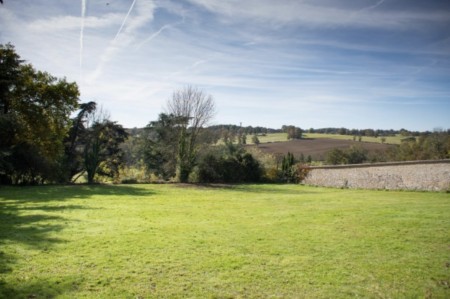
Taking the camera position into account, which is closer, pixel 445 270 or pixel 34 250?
pixel 445 270

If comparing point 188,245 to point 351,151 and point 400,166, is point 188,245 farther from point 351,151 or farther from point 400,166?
point 351,151

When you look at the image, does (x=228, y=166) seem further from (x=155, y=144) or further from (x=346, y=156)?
(x=346, y=156)

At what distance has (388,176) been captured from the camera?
2491 centimetres

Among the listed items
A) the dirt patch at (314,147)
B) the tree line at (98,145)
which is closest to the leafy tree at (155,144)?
the tree line at (98,145)

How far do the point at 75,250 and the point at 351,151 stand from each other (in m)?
50.7

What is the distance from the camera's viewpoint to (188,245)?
7.76 metres

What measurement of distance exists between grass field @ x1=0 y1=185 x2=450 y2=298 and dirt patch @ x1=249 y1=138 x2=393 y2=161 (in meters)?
37.4

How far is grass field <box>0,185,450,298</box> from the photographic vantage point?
5.30 m

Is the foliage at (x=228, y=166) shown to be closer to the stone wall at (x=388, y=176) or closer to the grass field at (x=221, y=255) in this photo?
the stone wall at (x=388, y=176)

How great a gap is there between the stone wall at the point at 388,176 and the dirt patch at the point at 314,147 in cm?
1738

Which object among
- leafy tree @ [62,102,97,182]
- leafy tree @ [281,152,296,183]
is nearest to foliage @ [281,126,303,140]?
leafy tree @ [281,152,296,183]

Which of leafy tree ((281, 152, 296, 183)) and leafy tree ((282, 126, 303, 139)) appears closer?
leafy tree ((281, 152, 296, 183))

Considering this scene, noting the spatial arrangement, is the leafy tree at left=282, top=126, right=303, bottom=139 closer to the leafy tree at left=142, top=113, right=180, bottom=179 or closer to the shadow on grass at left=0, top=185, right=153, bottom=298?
the leafy tree at left=142, top=113, right=180, bottom=179

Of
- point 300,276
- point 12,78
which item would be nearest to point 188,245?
point 300,276
